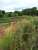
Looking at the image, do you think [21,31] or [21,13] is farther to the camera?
[21,13]

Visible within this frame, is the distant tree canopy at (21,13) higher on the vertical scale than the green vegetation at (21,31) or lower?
higher

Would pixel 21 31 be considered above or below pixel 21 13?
below

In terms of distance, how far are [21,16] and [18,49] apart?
1.37 ft

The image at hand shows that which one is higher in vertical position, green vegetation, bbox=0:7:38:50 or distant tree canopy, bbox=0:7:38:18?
distant tree canopy, bbox=0:7:38:18

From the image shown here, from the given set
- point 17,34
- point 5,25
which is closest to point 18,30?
point 17,34

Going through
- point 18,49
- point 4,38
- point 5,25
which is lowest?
point 18,49

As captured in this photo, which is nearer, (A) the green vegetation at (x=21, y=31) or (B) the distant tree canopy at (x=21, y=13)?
(A) the green vegetation at (x=21, y=31)

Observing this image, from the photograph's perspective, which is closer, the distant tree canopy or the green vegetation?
the green vegetation

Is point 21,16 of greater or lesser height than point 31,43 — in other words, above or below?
above

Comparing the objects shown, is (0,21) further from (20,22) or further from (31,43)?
(31,43)

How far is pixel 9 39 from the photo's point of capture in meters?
1.79

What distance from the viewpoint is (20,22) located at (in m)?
1.87

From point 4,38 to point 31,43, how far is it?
32 cm

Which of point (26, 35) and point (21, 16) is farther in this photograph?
point (21, 16)
